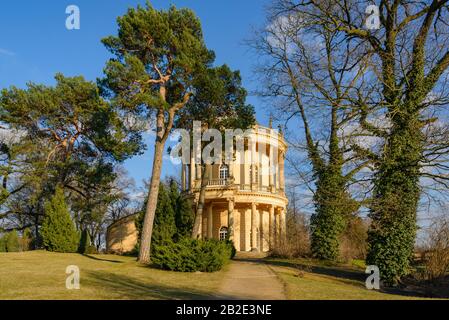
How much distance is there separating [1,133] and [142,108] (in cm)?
1747

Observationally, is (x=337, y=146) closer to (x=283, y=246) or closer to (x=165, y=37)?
(x=165, y=37)

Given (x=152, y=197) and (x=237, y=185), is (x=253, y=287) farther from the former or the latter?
(x=237, y=185)

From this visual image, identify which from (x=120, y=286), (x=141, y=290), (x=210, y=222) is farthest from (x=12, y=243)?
(x=141, y=290)

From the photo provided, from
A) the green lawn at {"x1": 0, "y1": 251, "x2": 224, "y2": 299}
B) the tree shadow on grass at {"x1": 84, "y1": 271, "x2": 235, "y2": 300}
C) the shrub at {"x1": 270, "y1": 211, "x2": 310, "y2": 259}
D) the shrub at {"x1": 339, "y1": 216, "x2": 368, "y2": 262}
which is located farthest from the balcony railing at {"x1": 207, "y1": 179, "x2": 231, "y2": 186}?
the tree shadow on grass at {"x1": 84, "y1": 271, "x2": 235, "y2": 300}

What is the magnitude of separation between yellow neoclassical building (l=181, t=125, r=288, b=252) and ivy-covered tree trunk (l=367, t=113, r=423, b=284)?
2328cm

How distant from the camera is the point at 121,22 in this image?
20375 millimetres

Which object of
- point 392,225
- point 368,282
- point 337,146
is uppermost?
point 337,146

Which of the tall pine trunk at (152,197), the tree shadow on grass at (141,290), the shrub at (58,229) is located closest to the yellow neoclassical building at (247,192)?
the shrub at (58,229)

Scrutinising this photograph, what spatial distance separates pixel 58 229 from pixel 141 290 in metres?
19.1

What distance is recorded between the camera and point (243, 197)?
130 feet

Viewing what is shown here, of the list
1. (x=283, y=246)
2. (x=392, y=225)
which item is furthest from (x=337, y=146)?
(x=283, y=246)

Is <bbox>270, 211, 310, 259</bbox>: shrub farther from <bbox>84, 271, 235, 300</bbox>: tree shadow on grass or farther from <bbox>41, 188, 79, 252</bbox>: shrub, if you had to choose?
<bbox>84, 271, 235, 300</bbox>: tree shadow on grass

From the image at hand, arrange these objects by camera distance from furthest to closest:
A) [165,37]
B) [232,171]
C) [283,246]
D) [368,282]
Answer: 1. [232,171]
2. [283,246]
3. [165,37]
4. [368,282]

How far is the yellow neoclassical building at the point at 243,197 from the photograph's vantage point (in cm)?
3806
